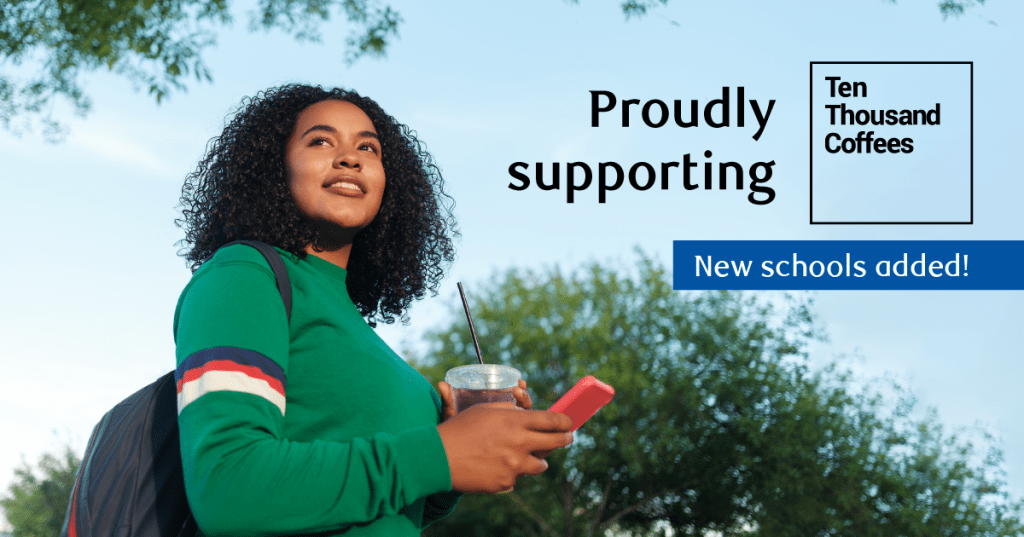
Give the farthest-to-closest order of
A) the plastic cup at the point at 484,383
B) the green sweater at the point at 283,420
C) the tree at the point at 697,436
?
1. the tree at the point at 697,436
2. the plastic cup at the point at 484,383
3. the green sweater at the point at 283,420

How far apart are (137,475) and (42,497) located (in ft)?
83.9

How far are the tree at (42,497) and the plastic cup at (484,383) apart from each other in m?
22.4

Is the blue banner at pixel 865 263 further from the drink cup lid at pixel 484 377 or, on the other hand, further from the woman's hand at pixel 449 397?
the drink cup lid at pixel 484 377

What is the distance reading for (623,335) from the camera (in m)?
22.0

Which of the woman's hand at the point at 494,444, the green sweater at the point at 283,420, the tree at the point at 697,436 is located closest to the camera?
the green sweater at the point at 283,420

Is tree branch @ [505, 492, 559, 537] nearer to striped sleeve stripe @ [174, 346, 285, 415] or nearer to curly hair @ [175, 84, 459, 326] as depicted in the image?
curly hair @ [175, 84, 459, 326]

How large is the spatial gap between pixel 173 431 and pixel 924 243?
11812 mm

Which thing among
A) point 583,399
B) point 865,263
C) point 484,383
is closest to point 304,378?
point 484,383

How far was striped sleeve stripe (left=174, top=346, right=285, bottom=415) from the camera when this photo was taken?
143 cm

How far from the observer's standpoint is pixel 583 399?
1785 millimetres

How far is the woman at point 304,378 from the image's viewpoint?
A: 139 cm

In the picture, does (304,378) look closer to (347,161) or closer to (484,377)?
(484,377)

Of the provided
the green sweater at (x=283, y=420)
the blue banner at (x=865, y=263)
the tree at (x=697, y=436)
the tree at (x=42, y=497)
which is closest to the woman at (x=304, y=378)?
the green sweater at (x=283, y=420)

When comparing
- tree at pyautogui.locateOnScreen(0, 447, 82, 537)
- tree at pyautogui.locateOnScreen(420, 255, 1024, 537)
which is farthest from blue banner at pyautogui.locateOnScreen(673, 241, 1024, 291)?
tree at pyautogui.locateOnScreen(0, 447, 82, 537)
